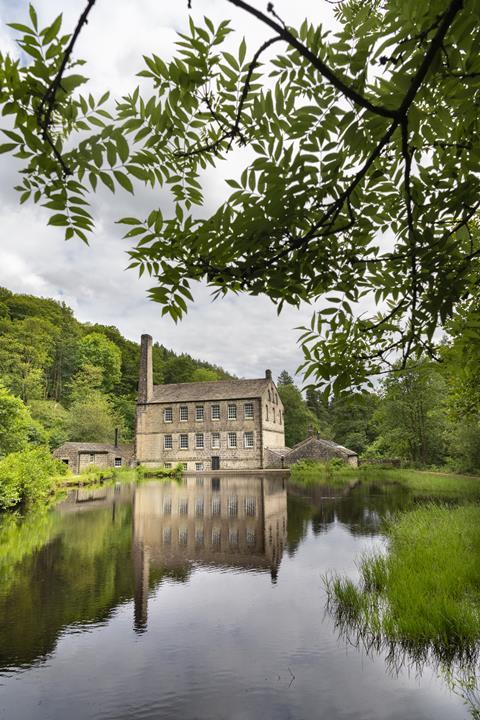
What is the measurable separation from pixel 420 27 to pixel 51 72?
1.79m

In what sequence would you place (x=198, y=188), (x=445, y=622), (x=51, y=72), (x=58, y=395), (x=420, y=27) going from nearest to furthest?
(x=51, y=72), (x=420, y=27), (x=198, y=188), (x=445, y=622), (x=58, y=395)

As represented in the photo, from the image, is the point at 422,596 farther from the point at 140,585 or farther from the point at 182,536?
the point at 182,536

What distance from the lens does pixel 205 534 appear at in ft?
55.6

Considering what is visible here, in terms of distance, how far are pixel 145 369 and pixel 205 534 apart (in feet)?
152

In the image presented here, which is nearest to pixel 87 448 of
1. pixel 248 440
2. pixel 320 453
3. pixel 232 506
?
pixel 248 440

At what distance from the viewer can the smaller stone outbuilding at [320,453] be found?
1986 inches

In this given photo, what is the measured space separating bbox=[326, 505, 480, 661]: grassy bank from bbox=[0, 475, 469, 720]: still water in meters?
0.54

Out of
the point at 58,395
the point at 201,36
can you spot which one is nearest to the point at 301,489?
the point at 201,36

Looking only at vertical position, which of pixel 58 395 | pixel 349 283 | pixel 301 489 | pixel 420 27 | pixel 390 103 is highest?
pixel 58 395

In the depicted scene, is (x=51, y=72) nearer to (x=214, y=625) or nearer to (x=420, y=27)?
(x=420, y=27)

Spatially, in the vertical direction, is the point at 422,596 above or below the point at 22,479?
below

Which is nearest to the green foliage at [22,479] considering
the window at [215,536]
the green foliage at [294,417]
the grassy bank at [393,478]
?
the window at [215,536]

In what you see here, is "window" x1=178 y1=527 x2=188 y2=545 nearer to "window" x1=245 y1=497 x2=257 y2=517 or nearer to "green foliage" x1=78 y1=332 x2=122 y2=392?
"window" x1=245 y1=497 x2=257 y2=517

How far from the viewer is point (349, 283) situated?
3600 millimetres
